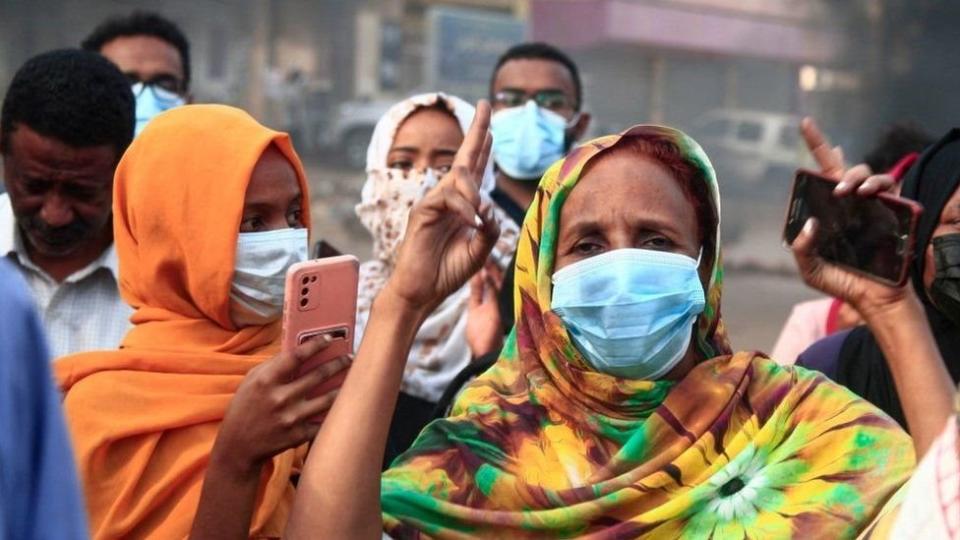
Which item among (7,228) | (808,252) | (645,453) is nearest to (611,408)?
(645,453)

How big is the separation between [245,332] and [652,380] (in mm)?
788

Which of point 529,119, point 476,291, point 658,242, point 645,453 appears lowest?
point 476,291

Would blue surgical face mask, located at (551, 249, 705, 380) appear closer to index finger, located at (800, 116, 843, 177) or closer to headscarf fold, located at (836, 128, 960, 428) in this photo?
index finger, located at (800, 116, 843, 177)

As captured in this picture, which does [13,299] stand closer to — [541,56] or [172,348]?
[172,348]

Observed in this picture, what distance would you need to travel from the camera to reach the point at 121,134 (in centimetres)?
361

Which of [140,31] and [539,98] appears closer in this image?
[140,31]

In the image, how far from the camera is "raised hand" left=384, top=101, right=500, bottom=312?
Result: 2588mm

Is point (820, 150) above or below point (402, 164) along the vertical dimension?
above

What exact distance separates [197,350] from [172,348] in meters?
0.05

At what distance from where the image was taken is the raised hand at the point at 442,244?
8.49 ft

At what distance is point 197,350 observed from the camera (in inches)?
A: 112

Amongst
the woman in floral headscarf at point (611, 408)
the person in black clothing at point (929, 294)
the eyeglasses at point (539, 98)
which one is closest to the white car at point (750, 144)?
the eyeglasses at point (539, 98)

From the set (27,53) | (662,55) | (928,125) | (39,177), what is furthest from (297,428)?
(662,55)

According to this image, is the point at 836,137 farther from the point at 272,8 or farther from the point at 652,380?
the point at 652,380
